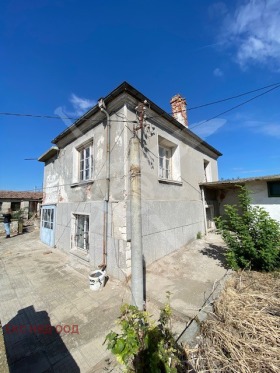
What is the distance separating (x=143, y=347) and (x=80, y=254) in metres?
5.05

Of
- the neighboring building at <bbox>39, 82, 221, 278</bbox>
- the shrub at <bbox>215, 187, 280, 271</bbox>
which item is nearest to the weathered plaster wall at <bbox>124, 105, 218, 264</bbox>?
the neighboring building at <bbox>39, 82, 221, 278</bbox>

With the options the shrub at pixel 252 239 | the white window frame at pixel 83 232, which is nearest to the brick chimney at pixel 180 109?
the shrub at pixel 252 239

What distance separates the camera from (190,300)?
12.1ft

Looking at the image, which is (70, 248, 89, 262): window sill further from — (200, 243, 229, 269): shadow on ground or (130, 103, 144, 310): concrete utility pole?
(200, 243, 229, 269): shadow on ground

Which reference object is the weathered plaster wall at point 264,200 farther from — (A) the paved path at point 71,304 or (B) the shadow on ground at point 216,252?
(A) the paved path at point 71,304

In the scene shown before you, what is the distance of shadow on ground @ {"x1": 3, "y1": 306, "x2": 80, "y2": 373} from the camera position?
2385 millimetres

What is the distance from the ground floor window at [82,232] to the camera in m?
6.46

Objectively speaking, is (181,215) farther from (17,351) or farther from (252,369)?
(17,351)

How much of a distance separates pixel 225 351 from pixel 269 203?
22.8ft

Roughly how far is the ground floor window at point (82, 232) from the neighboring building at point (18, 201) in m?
18.7

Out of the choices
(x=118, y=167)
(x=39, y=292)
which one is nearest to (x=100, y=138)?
(x=118, y=167)

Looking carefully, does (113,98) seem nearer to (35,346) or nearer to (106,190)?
(106,190)

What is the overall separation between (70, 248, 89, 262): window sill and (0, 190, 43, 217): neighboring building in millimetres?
18890

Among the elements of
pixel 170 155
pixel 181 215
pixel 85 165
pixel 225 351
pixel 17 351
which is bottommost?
pixel 17 351
